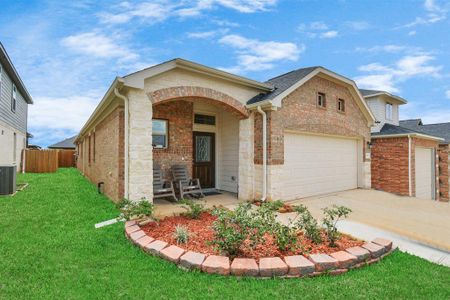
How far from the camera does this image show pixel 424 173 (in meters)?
14.3

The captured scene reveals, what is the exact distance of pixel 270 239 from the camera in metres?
4.64

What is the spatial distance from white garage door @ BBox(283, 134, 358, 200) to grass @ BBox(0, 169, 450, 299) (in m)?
4.98

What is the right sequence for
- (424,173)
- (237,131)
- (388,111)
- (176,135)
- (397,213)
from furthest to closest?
(388,111) < (424,173) < (237,131) < (176,135) < (397,213)

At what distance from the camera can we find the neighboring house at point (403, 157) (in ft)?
40.7

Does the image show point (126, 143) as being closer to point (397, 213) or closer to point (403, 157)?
point (397, 213)

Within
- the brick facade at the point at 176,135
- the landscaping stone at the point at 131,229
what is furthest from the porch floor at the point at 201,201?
the brick facade at the point at 176,135

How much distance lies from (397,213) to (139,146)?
747cm

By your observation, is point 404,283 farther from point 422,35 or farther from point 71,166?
point 71,166

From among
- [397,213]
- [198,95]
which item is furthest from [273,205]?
[397,213]

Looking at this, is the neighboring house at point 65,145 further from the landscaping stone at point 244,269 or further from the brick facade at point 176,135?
the landscaping stone at point 244,269

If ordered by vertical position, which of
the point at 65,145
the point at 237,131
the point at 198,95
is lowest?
the point at 237,131

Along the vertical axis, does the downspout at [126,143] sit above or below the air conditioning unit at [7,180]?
above

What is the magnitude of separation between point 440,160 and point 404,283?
17.0 metres

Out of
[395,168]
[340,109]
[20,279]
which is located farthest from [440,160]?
[20,279]
